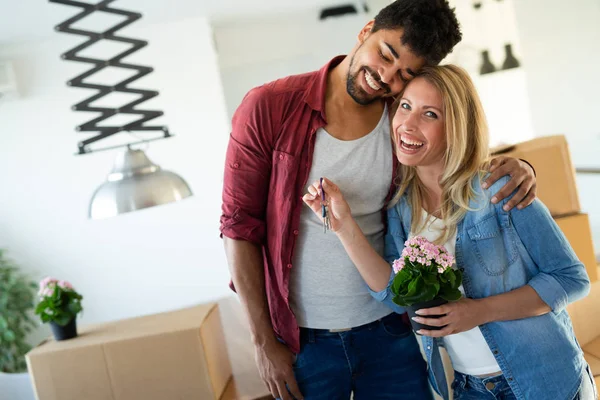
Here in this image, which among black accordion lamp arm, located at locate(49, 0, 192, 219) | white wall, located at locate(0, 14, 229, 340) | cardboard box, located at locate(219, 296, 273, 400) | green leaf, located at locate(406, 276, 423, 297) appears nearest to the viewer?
green leaf, located at locate(406, 276, 423, 297)

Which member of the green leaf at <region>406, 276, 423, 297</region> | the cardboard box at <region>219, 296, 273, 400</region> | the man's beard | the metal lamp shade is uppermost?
the man's beard

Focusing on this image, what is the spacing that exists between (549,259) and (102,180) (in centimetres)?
454

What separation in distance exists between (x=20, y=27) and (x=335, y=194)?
13.4 ft

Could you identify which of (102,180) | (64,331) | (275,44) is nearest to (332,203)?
(64,331)

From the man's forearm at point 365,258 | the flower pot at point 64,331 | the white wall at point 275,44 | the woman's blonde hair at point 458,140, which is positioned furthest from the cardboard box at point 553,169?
the white wall at point 275,44

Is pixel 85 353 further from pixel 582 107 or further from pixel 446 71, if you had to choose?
pixel 582 107

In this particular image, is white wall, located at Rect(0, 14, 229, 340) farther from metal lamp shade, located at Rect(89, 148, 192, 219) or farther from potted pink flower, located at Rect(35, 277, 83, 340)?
metal lamp shade, located at Rect(89, 148, 192, 219)

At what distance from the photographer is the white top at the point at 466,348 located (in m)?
1.43

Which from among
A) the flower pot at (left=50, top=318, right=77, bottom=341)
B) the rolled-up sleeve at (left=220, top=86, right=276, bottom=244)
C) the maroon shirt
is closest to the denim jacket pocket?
the maroon shirt

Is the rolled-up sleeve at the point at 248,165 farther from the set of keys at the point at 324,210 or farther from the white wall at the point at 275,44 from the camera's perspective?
the white wall at the point at 275,44

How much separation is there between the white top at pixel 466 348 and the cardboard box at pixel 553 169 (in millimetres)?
659

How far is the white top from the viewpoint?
1432mm

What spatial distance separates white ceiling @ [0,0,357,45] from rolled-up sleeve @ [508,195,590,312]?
3500mm

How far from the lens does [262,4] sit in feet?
16.6
